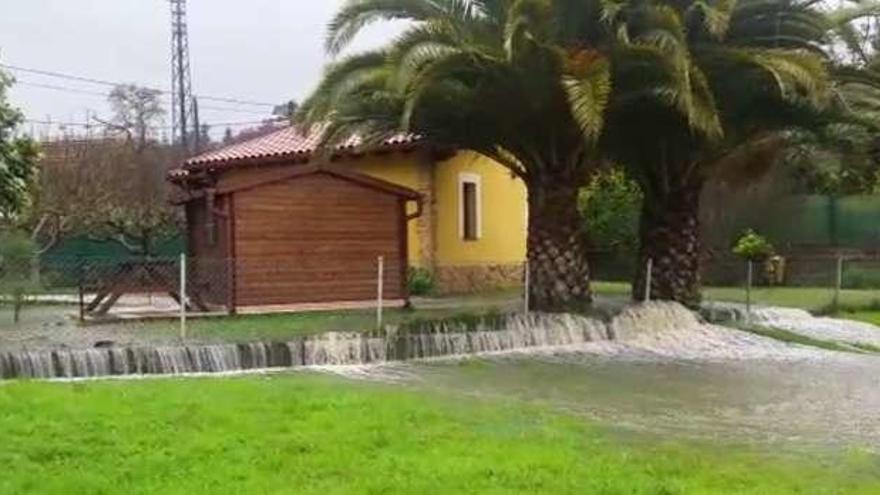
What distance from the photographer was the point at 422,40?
19.7 metres

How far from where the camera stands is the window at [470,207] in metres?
29.0

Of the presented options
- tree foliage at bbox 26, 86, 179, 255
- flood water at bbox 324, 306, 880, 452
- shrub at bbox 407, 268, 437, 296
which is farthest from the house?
flood water at bbox 324, 306, 880, 452

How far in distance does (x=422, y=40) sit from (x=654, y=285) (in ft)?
22.8

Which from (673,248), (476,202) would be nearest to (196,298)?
(673,248)

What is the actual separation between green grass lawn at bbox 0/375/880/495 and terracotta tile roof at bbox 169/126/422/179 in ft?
48.8

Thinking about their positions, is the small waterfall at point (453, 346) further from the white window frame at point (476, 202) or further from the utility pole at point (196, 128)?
the utility pole at point (196, 128)

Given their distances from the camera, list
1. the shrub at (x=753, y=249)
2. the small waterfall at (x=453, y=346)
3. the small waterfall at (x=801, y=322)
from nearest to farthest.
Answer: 1. the small waterfall at (x=453, y=346)
2. the small waterfall at (x=801, y=322)
3. the shrub at (x=753, y=249)

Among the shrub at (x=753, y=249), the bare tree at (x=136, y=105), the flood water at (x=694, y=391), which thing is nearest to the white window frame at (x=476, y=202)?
the shrub at (x=753, y=249)

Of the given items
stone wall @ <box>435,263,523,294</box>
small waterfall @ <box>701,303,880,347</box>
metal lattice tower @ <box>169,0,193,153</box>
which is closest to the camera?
small waterfall @ <box>701,303,880,347</box>

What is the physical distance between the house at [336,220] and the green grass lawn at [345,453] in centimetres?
1033

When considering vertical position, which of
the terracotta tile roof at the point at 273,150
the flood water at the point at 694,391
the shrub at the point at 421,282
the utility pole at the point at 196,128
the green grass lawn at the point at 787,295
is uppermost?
the utility pole at the point at 196,128

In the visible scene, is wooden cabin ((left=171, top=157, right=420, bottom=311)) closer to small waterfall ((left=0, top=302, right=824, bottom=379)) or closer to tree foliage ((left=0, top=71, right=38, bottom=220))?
tree foliage ((left=0, top=71, right=38, bottom=220))

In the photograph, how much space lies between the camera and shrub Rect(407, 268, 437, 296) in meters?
26.9

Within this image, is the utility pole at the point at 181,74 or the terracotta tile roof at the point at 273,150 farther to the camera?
the utility pole at the point at 181,74
